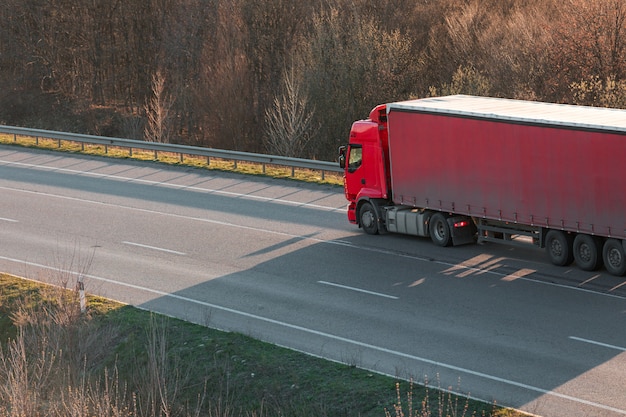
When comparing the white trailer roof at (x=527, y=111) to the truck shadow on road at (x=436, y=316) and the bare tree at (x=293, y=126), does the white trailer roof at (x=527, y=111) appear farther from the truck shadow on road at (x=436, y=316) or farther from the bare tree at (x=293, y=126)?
the bare tree at (x=293, y=126)

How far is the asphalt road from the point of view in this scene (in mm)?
14289

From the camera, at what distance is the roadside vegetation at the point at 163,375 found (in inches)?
498

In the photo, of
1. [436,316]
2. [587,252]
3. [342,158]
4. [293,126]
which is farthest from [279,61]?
[436,316]

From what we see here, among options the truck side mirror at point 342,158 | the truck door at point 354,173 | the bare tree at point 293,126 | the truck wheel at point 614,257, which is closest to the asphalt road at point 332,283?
the truck wheel at point 614,257

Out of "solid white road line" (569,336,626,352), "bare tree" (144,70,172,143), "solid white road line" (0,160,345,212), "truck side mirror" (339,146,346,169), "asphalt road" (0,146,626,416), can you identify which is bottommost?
"solid white road line" (569,336,626,352)

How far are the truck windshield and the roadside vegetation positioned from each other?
26.0 feet

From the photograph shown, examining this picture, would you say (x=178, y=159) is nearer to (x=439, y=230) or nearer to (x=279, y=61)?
(x=439, y=230)

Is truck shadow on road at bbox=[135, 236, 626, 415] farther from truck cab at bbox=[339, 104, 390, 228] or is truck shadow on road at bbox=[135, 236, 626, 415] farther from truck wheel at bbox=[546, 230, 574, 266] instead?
truck cab at bbox=[339, 104, 390, 228]

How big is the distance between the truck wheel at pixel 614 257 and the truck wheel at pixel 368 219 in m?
6.08

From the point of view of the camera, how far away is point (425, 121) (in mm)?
21656

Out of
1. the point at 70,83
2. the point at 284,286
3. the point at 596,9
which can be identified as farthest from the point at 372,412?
the point at 70,83

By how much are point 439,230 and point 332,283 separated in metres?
3.69

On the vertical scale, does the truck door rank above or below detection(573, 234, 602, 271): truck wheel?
above

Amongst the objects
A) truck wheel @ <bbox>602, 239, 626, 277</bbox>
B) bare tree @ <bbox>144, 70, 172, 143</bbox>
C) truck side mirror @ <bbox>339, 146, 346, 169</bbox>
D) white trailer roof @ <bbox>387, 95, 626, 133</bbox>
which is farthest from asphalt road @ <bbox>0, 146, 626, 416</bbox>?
bare tree @ <bbox>144, 70, 172, 143</bbox>
